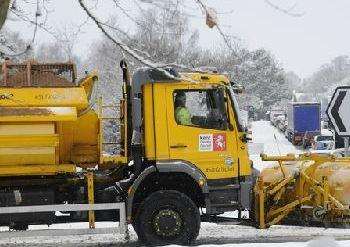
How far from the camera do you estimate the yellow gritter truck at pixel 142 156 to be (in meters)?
10.2

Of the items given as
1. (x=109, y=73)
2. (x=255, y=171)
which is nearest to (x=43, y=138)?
(x=255, y=171)

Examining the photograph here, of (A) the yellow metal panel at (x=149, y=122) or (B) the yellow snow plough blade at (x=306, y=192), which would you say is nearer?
(A) the yellow metal panel at (x=149, y=122)

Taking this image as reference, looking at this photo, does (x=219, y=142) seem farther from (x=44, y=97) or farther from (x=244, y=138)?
(x=44, y=97)

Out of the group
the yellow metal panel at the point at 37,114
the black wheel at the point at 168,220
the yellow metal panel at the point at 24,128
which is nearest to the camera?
the yellow metal panel at the point at 37,114

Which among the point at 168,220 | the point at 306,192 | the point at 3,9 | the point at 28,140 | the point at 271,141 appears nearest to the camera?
the point at 3,9

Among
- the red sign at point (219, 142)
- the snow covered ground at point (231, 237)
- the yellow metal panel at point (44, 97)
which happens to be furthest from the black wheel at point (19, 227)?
the red sign at point (219, 142)

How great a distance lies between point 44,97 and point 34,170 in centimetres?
110

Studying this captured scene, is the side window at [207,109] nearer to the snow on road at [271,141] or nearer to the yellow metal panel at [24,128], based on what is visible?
the yellow metal panel at [24,128]

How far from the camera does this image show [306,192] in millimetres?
11273

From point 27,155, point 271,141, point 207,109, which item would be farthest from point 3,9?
point 271,141

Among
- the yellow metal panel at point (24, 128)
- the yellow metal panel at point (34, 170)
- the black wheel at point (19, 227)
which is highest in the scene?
the yellow metal panel at point (24, 128)

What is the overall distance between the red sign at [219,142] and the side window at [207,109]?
0.42 feet

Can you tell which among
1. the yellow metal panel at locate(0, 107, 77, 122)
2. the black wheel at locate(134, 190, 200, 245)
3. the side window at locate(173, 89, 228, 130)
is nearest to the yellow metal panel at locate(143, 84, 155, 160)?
the side window at locate(173, 89, 228, 130)

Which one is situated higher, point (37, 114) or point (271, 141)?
point (37, 114)
